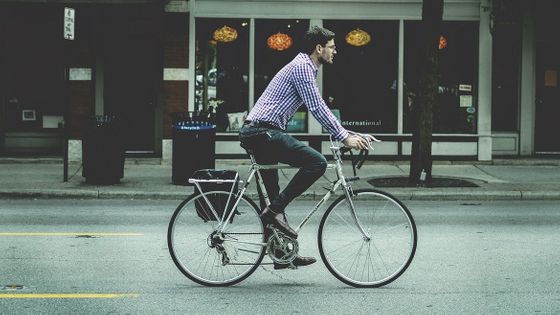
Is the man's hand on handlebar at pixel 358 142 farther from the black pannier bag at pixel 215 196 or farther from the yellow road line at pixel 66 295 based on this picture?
the yellow road line at pixel 66 295

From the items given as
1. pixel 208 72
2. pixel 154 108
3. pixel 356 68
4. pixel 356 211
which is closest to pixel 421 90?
pixel 356 68

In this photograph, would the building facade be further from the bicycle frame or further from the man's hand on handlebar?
the man's hand on handlebar

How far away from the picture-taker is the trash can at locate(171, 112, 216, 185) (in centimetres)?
1491

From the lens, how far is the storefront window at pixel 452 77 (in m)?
19.4

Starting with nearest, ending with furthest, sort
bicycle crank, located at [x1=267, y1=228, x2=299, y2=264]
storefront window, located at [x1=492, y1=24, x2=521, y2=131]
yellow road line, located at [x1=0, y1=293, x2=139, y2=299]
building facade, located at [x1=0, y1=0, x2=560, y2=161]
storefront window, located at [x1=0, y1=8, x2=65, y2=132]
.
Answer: yellow road line, located at [x1=0, y1=293, x2=139, y2=299] < bicycle crank, located at [x1=267, y1=228, x2=299, y2=264] < building facade, located at [x1=0, y1=0, x2=560, y2=161] < storefront window, located at [x1=0, y1=8, x2=65, y2=132] < storefront window, located at [x1=492, y1=24, x2=521, y2=131]

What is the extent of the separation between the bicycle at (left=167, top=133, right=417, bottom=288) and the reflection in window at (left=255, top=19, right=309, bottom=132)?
38.7ft

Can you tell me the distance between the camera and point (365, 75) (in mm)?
19469

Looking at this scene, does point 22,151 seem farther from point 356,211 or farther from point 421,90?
point 356,211

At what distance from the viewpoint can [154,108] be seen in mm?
19938

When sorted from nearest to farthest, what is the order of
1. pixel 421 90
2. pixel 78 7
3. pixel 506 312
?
pixel 506 312 → pixel 421 90 → pixel 78 7

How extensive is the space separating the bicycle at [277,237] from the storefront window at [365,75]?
39.3ft

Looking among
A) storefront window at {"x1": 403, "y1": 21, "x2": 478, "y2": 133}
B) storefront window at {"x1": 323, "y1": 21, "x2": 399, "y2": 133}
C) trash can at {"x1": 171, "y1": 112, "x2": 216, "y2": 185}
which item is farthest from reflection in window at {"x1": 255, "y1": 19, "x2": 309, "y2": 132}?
trash can at {"x1": 171, "y1": 112, "x2": 216, "y2": 185}

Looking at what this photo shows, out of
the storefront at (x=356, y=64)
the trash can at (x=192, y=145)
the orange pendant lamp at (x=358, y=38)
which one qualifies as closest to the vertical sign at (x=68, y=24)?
the trash can at (x=192, y=145)

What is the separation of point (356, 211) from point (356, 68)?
12251mm
